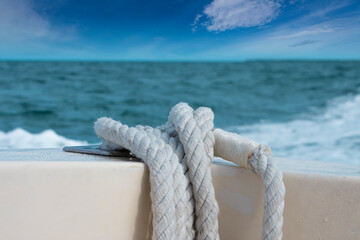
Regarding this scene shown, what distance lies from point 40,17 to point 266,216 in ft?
31.6

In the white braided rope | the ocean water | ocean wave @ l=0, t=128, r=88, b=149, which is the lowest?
ocean wave @ l=0, t=128, r=88, b=149

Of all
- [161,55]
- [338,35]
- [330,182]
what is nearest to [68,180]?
[330,182]

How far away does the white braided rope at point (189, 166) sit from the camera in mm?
679

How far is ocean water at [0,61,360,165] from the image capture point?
586cm

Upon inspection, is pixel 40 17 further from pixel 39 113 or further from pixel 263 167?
pixel 263 167

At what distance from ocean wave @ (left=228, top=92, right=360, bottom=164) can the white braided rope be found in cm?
407

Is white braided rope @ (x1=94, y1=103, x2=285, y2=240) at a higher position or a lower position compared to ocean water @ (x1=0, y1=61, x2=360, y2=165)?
higher

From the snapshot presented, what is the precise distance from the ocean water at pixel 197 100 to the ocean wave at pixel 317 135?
0.01 metres

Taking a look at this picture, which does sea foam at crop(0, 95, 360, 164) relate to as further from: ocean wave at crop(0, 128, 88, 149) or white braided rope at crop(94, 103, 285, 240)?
white braided rope at crop(94, 103, 285, 240)

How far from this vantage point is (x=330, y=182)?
0.71 m

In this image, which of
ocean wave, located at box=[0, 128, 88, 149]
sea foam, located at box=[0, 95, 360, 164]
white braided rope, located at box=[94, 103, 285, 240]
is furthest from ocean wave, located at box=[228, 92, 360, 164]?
white braided rope, located at box=[94, 103, 285, 240]

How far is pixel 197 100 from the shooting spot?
8828 mm

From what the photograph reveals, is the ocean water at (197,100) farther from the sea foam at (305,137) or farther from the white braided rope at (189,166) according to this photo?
the white braided rope at (189,166)

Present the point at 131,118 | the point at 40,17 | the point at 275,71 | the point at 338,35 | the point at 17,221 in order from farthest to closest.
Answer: the point at 275,71, the point at 40,17, the point at 131,118, the point at 338,35, the point at 17,221
